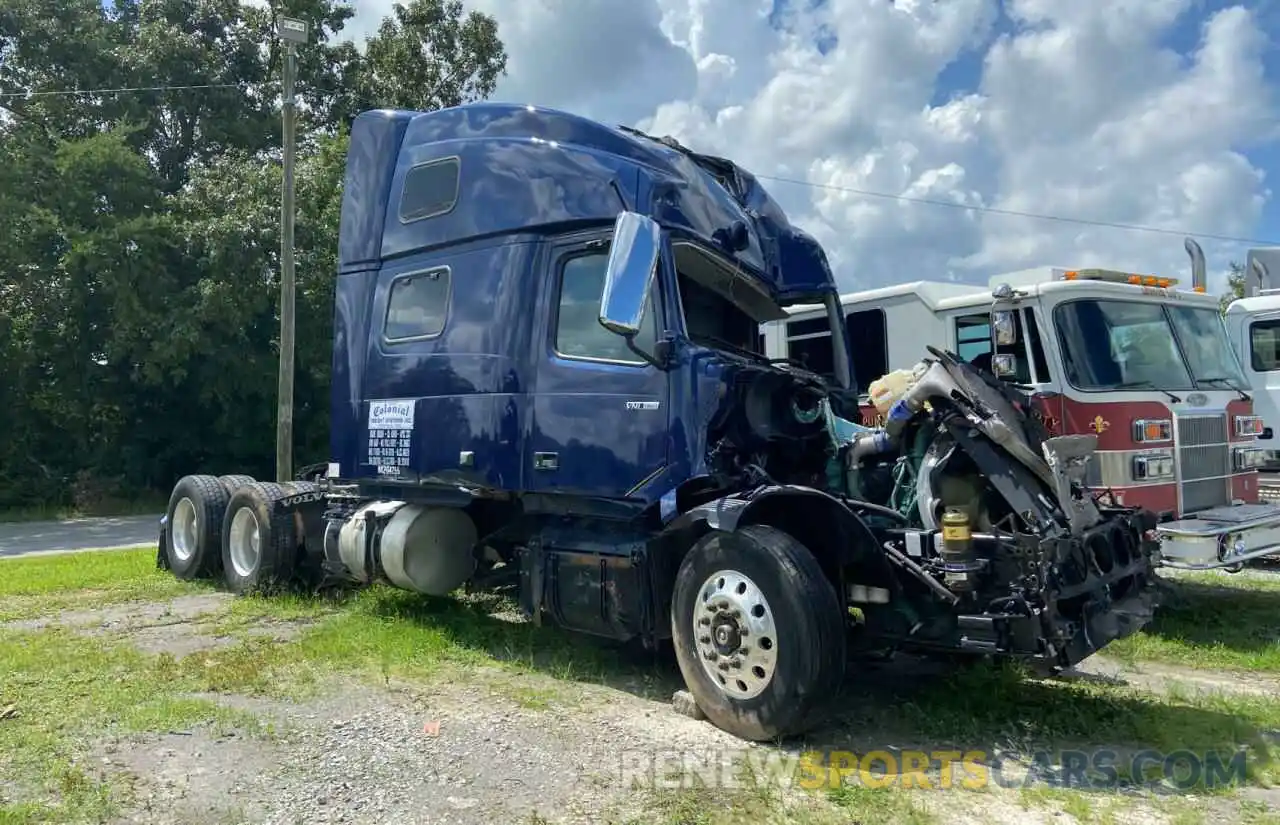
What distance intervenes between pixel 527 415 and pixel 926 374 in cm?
248

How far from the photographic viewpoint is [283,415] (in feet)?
54.0

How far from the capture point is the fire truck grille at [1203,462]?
7711 mm

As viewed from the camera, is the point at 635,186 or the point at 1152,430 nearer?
the point at 635,186

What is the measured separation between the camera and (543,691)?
A: 19.6 feet

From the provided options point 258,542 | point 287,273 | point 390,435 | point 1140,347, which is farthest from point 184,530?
point 1140,347

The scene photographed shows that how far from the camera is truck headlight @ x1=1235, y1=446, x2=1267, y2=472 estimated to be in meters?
8.27

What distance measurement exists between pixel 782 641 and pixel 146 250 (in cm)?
1923

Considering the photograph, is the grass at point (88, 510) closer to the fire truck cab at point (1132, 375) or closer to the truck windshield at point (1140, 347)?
the fire truck cab at point (1132, 375)

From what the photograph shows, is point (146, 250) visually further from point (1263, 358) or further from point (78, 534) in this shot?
point (1263, 358)

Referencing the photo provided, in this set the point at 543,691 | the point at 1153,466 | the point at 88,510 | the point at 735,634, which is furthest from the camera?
the point at 88,510

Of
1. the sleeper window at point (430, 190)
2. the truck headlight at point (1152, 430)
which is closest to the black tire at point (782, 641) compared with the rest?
the sleeper window at point (430, 190)

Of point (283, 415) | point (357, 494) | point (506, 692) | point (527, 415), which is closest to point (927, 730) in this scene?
point (506, 692)

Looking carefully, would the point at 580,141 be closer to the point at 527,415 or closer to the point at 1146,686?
the point at 527,415

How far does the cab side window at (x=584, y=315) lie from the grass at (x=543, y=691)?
→ 6.64ft
